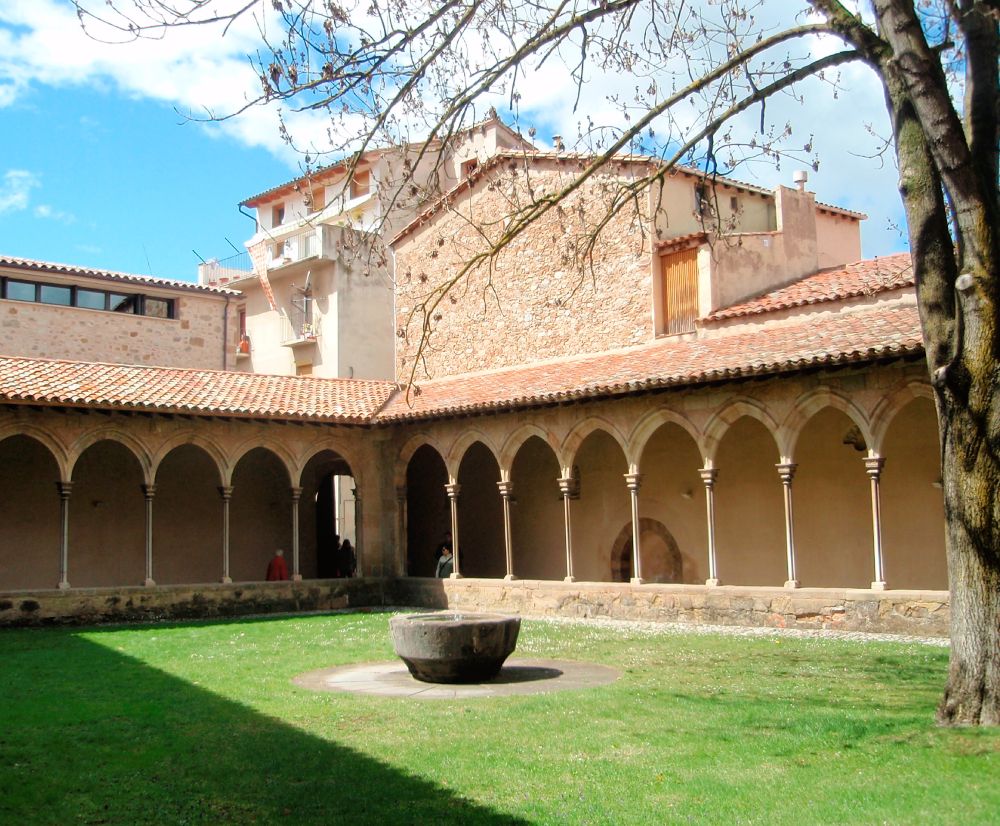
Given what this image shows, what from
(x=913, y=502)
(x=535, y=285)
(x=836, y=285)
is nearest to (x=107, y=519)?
(x=535, y=285)

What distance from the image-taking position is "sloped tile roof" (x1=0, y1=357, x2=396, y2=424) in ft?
58.9

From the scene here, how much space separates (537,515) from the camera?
2342 centimetres

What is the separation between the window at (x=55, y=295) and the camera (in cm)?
2925

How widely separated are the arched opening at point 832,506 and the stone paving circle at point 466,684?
716 centimetres

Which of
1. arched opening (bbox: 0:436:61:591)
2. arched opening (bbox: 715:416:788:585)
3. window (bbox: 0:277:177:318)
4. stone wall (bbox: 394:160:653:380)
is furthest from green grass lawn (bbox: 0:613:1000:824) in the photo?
window (bbox: 0:277:177:318)

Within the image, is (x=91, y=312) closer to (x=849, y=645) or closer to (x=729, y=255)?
(x=729, y=255)

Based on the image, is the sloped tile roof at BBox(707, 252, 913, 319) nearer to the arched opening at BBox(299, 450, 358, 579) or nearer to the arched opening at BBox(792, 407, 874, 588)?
the arched opening at BBox(792, 407, 874, 588)

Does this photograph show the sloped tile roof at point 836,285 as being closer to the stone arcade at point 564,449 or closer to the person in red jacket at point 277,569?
the stone arcade at point 564,449

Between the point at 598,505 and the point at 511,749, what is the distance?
14.7 meters

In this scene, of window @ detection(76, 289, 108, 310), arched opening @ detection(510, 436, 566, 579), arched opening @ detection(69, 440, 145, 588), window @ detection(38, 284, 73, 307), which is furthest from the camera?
window @ detection(76, 289, 108, 310)

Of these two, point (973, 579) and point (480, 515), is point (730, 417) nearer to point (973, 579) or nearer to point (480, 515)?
point (973, 579)

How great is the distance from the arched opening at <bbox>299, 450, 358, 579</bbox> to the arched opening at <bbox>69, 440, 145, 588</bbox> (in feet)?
12.3

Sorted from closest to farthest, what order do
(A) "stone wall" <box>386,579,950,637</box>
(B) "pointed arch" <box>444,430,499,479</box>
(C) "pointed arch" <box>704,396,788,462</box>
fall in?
(A) "stone wall" <box>386,579,950,637</box> → (C) "pointed arch" <box>704,396,788,462</box> → (B) "pointed arch" <box>444,430,499,479</box>

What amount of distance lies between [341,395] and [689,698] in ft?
49.0
